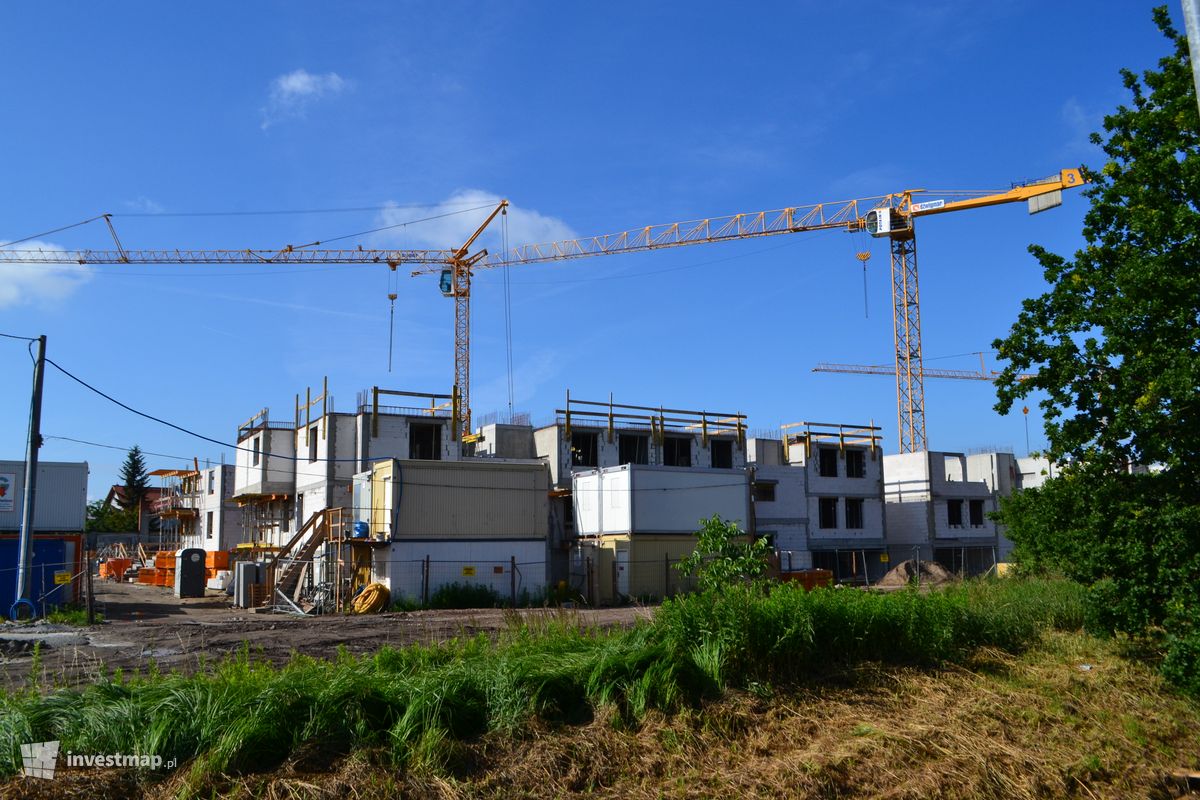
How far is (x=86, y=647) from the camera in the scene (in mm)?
18703

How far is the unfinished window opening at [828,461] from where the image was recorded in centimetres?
5766

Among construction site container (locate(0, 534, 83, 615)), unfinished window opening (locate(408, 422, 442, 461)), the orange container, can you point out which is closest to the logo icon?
construction site container (locate(0, 534, 83, 615))

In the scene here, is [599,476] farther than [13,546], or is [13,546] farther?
[599,476]

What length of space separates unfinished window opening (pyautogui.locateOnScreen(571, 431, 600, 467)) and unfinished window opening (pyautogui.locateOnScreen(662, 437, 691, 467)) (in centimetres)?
426

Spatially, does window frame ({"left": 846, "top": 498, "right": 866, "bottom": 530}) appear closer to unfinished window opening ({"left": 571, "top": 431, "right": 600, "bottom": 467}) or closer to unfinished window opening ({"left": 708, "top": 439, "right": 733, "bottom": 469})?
unfinished window opening ({"left": 708, "top": 439, "right": 733, "bottom": 469})

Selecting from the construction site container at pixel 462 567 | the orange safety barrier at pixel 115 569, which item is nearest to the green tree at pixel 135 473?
the orange safety barrier at pixel 115 569

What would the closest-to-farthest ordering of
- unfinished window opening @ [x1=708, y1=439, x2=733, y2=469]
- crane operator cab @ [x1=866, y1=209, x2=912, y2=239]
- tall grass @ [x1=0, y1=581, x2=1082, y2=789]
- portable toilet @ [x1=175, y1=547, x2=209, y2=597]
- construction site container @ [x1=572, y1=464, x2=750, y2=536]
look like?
tall grass @ [x1=0, y1=581, x2=1082, y2=789] → construction site container @ [x1=572, y1=464, x2=750, y2=536] → portable toilet @ [x1=175, y1=547, x2=209, y2=597] → unfinished window opening @ [x1=708, y1=439, x2=733, y2=469] → crane operator cab @ [x1=866, y1=209, x2=912, y2=239]

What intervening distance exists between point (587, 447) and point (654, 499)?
37.9ft

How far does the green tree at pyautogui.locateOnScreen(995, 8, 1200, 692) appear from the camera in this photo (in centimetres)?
1348

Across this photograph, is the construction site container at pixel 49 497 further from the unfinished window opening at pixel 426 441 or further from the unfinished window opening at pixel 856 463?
the unfinished window opening at pixel 856 463

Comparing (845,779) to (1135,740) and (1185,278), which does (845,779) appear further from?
(1185,278)

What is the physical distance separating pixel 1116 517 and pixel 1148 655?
9.46 feet

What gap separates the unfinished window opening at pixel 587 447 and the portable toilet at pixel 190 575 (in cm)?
1933

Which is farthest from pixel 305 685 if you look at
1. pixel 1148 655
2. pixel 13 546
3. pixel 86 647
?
pixel 13 546
